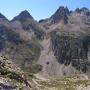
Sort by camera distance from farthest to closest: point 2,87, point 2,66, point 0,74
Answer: point 2,66 < point 0,74 < point 2,87

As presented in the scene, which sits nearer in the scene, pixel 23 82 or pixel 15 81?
pixel 15 81

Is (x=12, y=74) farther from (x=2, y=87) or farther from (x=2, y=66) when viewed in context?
(x=2, y=87)

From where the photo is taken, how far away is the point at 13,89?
34.6 m

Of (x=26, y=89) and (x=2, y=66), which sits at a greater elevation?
(x=2, y=66)

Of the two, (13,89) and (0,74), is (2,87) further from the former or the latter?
(0,74)

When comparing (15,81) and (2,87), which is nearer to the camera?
(2,87)

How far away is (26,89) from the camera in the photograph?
3816cm

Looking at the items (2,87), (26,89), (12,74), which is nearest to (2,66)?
(12,74)

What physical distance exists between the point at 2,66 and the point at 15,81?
3595mm

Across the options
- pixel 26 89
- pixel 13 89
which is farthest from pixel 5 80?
pixel 26 89

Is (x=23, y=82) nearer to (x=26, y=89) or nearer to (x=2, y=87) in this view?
(x=26, y=89)

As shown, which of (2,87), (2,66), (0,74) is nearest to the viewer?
(2,87)

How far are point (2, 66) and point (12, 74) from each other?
1.92 metres

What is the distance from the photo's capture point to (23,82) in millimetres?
40375
